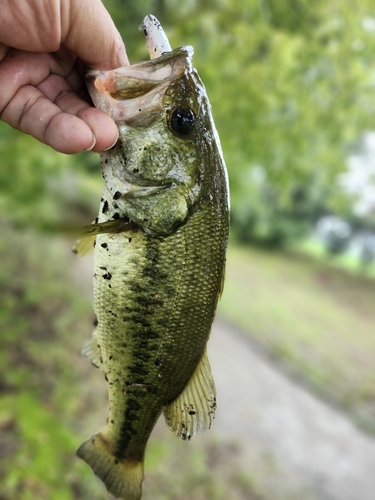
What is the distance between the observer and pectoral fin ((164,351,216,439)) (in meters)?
1.45

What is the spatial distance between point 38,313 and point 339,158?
16.3 feet

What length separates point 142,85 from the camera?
1.33 metres

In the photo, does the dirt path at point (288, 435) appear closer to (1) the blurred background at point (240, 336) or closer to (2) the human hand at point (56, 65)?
(1) the blurred background at point (240, 336)

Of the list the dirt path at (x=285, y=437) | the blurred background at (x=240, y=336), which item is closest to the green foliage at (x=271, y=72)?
the blurred background at (x=240, y=336)

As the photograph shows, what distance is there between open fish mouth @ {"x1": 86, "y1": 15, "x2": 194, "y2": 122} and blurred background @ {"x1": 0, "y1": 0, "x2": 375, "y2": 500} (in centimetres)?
87

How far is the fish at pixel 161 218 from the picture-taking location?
1355mm

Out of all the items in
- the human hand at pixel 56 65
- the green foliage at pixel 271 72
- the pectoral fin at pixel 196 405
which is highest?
the green foliage at pixel 271 72

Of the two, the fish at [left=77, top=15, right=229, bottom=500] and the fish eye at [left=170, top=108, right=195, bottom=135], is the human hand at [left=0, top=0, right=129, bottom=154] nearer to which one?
the fish at [left=77, top=15, right=229, bottom=500]

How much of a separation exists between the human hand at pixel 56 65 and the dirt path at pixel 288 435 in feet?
15.4

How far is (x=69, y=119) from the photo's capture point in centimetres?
132

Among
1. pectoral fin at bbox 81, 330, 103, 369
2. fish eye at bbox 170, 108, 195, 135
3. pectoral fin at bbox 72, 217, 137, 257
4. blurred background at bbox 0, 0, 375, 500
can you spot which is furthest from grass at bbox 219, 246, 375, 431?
fish eye at bbox 170, 108, 195, 135

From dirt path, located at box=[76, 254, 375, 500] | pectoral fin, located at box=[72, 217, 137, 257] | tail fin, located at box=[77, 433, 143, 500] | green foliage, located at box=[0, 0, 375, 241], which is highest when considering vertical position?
green foliage, located at box=[0, 0, 375, 241]

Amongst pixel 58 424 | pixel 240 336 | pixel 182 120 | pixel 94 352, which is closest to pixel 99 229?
pixel 182 120

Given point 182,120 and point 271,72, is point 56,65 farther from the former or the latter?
point 271,72
